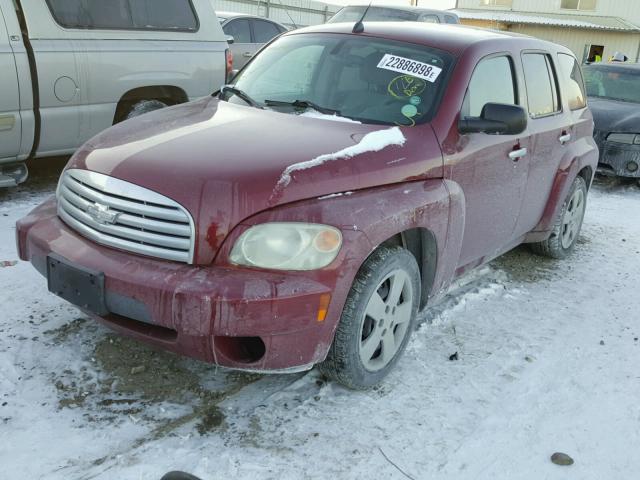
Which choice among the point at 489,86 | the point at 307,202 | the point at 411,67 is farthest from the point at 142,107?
the point at 307,202

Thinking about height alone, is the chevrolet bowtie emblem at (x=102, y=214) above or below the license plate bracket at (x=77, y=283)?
above

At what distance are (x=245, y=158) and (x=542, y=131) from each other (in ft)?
7.81

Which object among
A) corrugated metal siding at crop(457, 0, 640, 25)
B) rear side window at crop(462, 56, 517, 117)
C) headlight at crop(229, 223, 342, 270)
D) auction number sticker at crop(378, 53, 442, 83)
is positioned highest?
corrugated metal siding at crop(457, 0, 640, 25)

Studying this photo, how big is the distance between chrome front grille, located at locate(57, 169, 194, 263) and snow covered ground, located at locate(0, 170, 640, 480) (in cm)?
70

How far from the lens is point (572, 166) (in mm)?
4797

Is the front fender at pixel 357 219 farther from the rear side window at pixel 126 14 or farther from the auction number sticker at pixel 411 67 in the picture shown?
the rear side window at pixel 126 14

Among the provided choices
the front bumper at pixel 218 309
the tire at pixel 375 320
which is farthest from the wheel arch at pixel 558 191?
the front bumper at pixel 218 309

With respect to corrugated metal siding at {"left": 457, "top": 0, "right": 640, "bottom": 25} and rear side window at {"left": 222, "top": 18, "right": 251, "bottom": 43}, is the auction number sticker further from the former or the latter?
corrugated metal siding at {"left": 457, "top": 0, "right": 640, "bottom": 25}

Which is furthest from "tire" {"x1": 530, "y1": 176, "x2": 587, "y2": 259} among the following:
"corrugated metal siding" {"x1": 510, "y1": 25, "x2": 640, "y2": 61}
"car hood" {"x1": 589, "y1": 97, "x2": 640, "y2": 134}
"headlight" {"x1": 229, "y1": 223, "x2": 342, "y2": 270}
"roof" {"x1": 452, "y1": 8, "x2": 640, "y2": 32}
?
"corrugated metal siding" {"x1": 510, "y1": 25, "x2": 640, "y2": 61}

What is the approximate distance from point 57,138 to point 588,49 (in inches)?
1080

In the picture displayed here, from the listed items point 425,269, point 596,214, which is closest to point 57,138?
point 425,269

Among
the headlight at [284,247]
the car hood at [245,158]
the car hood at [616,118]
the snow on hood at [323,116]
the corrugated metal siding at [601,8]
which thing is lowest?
the car hood at [616,118]

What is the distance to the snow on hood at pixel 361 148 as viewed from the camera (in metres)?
2.74

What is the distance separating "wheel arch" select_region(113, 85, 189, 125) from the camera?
6.03 m
